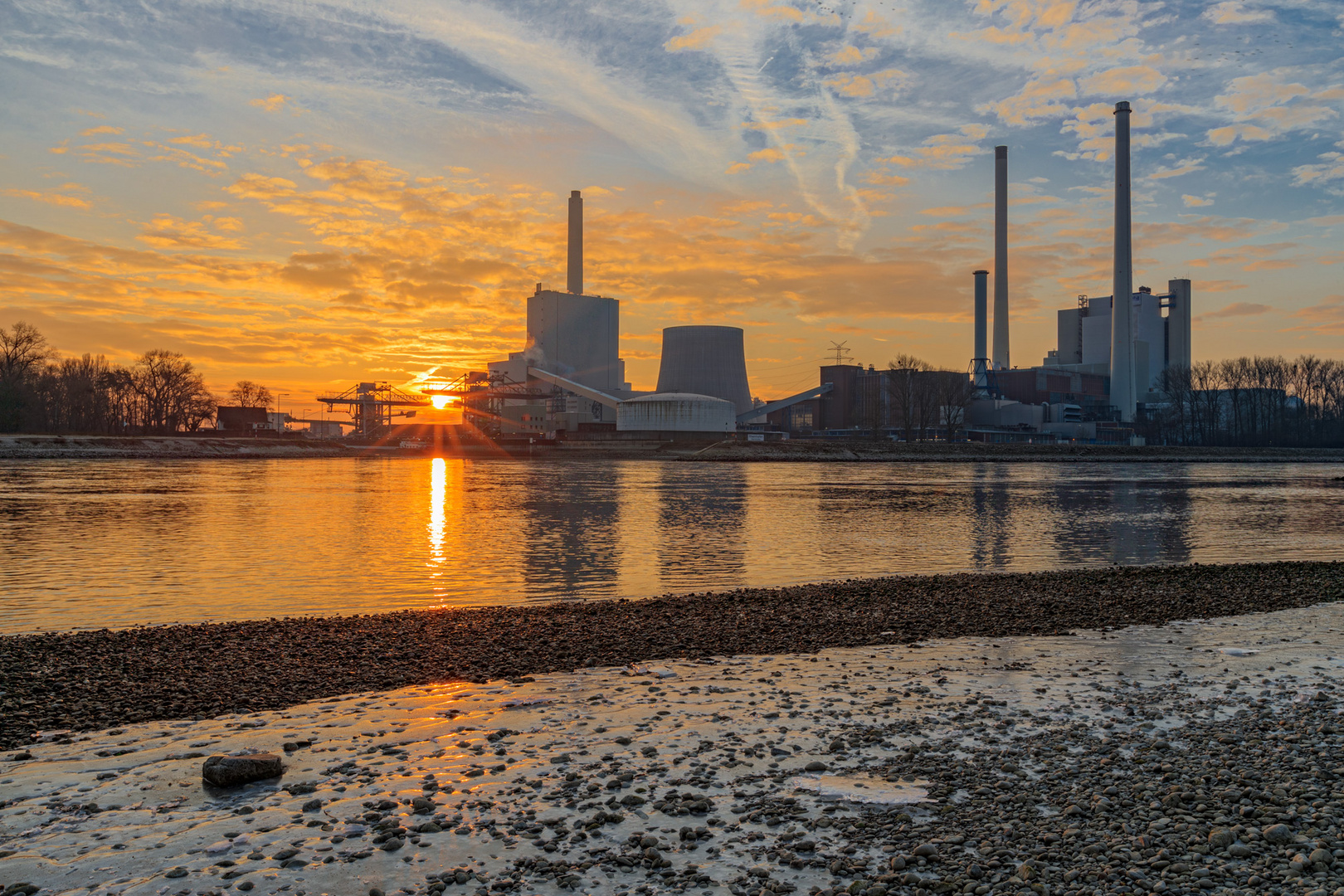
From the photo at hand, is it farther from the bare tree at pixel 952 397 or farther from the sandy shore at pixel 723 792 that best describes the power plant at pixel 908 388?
the sandy shore at pixel 723 792

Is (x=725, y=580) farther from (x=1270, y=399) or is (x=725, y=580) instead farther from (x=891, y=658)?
(x=1270, y=399)

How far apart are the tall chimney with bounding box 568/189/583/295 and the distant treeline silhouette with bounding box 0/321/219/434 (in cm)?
8415

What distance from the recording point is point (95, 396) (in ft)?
361

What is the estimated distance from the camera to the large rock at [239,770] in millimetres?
5793

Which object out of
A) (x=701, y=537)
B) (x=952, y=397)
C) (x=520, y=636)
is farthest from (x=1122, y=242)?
(x=520, y=636)

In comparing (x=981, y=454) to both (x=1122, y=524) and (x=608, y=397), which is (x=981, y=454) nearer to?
(x=1122, y=524)

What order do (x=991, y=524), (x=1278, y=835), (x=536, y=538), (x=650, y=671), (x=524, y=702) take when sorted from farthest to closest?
(x=991, y=524), (x=536, y=538), (x=650, y=671), (x=524, y=702), (x=1278, y=835)

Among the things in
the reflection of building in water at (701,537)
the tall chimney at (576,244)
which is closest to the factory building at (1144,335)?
the tall chimney at (576,244)

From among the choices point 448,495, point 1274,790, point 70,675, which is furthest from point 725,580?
point 448,495

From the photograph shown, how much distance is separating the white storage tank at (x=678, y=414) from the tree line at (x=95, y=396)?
227ft

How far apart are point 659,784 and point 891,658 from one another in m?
4.59

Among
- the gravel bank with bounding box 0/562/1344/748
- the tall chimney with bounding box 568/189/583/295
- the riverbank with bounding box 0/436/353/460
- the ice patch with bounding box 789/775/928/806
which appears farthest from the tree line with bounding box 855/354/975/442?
the ice patch with bounding box 789/775/928/806

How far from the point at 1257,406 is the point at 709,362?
9014cm

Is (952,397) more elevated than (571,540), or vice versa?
(952,397)
